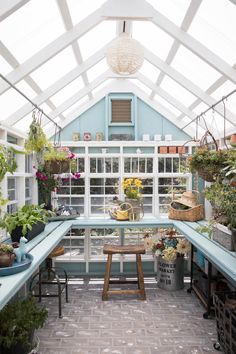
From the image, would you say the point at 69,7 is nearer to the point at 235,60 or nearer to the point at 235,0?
the point at 235,0

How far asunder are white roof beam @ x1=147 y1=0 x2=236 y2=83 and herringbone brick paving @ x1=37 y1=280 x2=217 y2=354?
259cm

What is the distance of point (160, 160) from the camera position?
18.2ft

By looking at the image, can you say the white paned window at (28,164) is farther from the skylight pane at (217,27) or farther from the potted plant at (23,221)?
the skylight pane at (217,27)

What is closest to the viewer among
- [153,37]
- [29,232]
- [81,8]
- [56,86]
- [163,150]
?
[81,8]

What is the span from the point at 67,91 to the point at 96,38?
1123 mm

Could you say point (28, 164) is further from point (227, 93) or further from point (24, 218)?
point (227, 93)

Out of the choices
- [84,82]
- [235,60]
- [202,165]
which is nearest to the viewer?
[235,60]

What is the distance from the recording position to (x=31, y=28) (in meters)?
2.83

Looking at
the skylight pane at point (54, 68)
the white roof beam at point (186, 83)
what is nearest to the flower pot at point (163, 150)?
the white roof beam at point (186, 83)

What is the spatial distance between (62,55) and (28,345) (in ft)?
9.29

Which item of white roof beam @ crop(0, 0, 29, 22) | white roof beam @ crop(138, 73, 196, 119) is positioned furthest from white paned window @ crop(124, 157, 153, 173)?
white roof beam @ crop(0, 0, 29, 22)

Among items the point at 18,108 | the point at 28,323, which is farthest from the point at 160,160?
the point at 28,323

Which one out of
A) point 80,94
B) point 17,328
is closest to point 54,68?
point 80,94

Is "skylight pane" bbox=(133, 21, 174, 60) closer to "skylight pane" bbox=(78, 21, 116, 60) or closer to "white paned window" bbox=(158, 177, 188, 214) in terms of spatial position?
"skylight pane" bbox=(78, 21, 116, 60)
